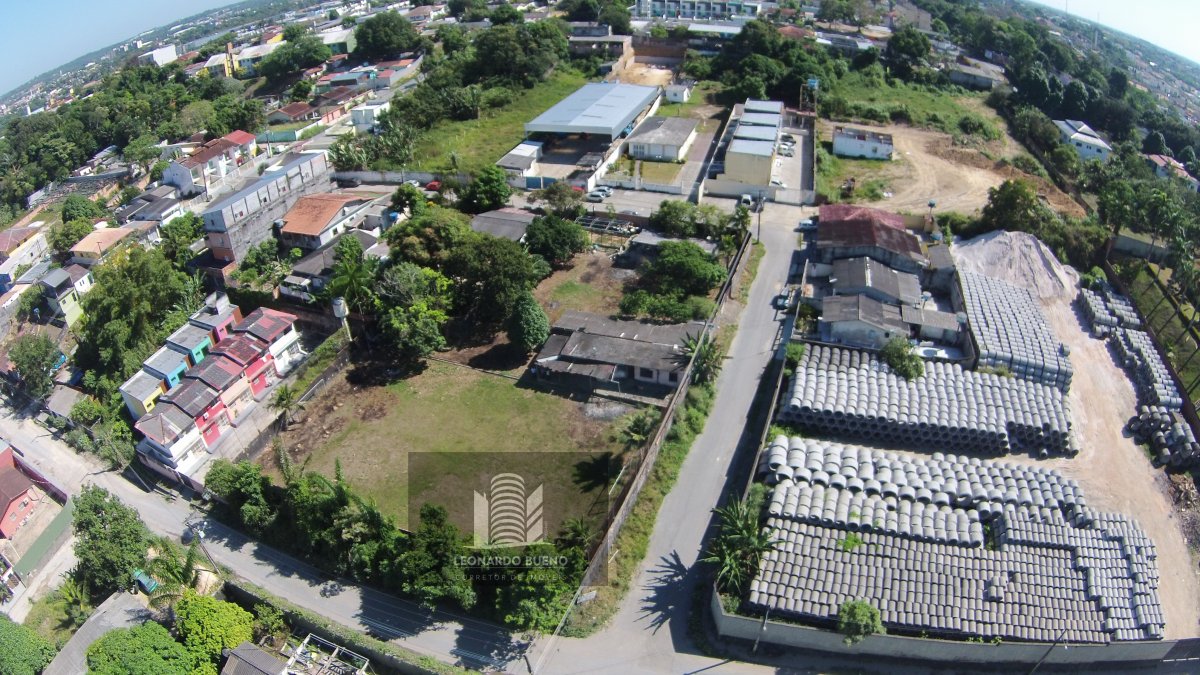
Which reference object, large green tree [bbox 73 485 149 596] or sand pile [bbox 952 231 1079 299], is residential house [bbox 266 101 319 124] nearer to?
large green tree [bbox 73 485 149 596]

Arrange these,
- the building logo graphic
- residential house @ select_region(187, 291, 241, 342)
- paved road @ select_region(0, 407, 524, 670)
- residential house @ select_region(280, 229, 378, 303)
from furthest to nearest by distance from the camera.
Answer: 1. residential house @ select_region(280, 229, 378, 303)
2. residential house @ select_region(187, 291, 241, 342)
3. the building logo graphic
4. paved road @ select_region(0, 407, 524, 670)

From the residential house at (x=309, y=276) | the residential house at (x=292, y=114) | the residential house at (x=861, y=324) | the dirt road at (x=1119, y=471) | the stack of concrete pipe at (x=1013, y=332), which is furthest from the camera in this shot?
the residential house at (x=292, y=114)

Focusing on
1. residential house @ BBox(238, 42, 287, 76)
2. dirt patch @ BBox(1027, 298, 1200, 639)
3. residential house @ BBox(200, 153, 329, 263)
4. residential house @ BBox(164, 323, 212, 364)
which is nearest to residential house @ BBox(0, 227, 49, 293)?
residential house @ BBox(200, 153, 329, 263)

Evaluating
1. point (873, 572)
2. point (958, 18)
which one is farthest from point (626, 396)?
point (958, 18)

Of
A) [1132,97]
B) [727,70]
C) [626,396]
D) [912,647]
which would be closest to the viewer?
[912,647]

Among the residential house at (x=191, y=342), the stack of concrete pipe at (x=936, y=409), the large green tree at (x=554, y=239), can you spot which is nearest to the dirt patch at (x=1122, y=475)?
the stack of concrete pipe at (x=936, y=409)

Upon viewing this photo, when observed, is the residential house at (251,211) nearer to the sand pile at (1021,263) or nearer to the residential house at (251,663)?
the residential house at (251,663)

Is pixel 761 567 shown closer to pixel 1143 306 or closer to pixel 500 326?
pixel 500 326
